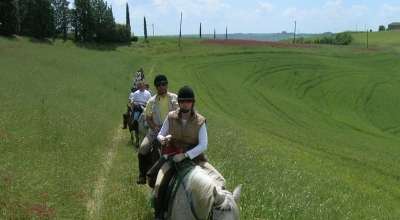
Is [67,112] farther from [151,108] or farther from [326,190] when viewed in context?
[326,190]

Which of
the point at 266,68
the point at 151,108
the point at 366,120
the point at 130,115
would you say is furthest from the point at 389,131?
the point at 151,108

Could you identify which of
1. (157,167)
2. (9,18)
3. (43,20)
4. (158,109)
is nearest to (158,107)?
(158,109)

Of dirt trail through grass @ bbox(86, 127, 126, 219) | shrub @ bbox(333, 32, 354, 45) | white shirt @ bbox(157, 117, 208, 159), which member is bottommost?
dirt trail through grass @ bbox(86, 127, 126, 219)

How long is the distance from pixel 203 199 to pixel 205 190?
10 centimetres

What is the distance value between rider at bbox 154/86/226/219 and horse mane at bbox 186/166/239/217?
1.57 ft

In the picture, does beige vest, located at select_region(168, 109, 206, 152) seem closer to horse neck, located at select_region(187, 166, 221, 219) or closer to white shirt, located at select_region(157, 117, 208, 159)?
white shirt, located at select_region(157, 117, 208, 159)

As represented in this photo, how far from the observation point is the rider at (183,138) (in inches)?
213

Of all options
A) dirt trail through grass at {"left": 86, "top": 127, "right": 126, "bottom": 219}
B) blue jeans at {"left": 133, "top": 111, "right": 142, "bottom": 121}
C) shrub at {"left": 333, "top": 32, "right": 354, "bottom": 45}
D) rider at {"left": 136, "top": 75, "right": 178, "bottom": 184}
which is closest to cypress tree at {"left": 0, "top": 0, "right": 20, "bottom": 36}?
Answer: blue jeans at {"left": 133, "top": 111, "right": 142, "bottom": 121}

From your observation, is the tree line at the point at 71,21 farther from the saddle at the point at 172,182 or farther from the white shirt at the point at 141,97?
the saddle at the point at 172,182

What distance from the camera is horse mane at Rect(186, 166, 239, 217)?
14.3ft

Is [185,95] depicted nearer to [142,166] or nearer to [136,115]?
[142,166]

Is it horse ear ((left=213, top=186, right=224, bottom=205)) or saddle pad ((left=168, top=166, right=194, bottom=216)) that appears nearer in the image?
horse ear ((left=213, top=186, right=224, bottom=205))

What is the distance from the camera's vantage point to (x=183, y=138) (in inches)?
221

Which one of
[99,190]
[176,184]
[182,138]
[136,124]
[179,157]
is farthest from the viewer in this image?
[136,124]
